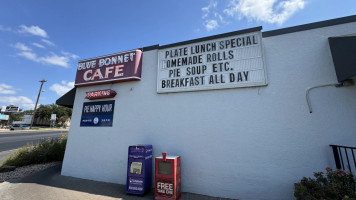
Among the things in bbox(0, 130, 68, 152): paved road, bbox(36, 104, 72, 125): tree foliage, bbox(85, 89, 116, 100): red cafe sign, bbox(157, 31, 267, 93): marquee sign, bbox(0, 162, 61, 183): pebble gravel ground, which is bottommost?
bbox(0, 162, 61, 183): pebble gravel ground

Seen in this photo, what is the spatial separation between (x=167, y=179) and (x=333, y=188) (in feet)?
11.6

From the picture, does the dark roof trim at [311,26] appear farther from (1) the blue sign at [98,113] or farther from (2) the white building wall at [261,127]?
(1) the blue sign at [98,113]

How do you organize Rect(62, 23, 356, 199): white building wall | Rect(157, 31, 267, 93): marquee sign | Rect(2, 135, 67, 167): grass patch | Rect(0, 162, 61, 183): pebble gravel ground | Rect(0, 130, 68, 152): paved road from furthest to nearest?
1. Rect(0, 130, 68, 152): paved road
2. Rect(2, 135, 67, 167): grass patch
3. Rect(0, 162, 61, 183): pebble gravel ground
4. Rect(157, 31, 267, 93): marquee sign
5. Rect(62, 23, 356, 199): white building wall

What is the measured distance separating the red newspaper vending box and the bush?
109 inches

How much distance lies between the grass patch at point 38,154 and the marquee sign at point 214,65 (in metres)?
7.06

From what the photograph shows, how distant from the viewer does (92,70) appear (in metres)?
6.68

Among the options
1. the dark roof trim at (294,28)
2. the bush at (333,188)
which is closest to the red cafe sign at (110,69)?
the dark roof trim at (294,28)

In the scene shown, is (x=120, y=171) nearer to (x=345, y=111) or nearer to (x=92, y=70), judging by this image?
(x=92, y=70)

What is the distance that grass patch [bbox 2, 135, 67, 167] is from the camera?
7297 millimetres

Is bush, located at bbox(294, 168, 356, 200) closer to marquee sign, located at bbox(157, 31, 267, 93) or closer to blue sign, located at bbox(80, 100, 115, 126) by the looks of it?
marquee sign, located at bbox(157, 31, 267, 93)

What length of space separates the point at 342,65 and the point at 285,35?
5.28 feet

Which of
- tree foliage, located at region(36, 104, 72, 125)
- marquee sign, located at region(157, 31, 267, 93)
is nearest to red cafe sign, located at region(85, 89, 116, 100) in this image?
marquee sign, located at region(157, 31, 267, 93)

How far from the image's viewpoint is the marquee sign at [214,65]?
15.2ft

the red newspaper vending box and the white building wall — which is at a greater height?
the white building wall
